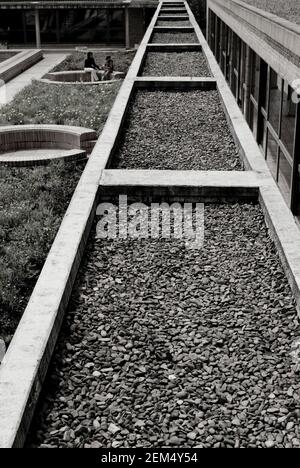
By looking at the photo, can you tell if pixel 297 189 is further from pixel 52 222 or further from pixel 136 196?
pixel 52 222

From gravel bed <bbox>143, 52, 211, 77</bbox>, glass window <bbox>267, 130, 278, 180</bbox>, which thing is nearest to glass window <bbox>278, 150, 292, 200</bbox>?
glass window <bbox>267, 130, 278, 180</bbox>

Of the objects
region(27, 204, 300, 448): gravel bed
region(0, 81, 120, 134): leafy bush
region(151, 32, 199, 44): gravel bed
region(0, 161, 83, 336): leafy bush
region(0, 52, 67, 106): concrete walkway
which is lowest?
region(0, 161, 83, 336): leafy bush

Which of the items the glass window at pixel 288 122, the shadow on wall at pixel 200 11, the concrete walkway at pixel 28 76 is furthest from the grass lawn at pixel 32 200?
the shadow on wall at pixel 200 11

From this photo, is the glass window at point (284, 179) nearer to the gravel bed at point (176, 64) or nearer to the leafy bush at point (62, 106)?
the leafy bush at point (62, 106)

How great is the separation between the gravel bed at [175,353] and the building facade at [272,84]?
3.06 meters

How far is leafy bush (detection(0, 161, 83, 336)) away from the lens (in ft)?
27.8

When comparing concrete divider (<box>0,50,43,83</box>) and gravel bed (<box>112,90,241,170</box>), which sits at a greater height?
gravel bed (<box>112,90,241,170</box>)

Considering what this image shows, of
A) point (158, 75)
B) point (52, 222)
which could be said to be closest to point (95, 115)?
point (158, 75)

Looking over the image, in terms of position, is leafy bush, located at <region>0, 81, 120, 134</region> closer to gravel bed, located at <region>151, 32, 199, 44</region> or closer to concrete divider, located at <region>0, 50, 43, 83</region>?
concrete divider, located at <region>0, 50, 43, 83</region>

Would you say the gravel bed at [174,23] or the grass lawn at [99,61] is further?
the gravel bed at [174,23]

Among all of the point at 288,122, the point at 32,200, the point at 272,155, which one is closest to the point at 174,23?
the point at 288,122

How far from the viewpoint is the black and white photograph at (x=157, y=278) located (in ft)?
15.3

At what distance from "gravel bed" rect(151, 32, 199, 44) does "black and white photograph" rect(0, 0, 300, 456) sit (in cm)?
1159
